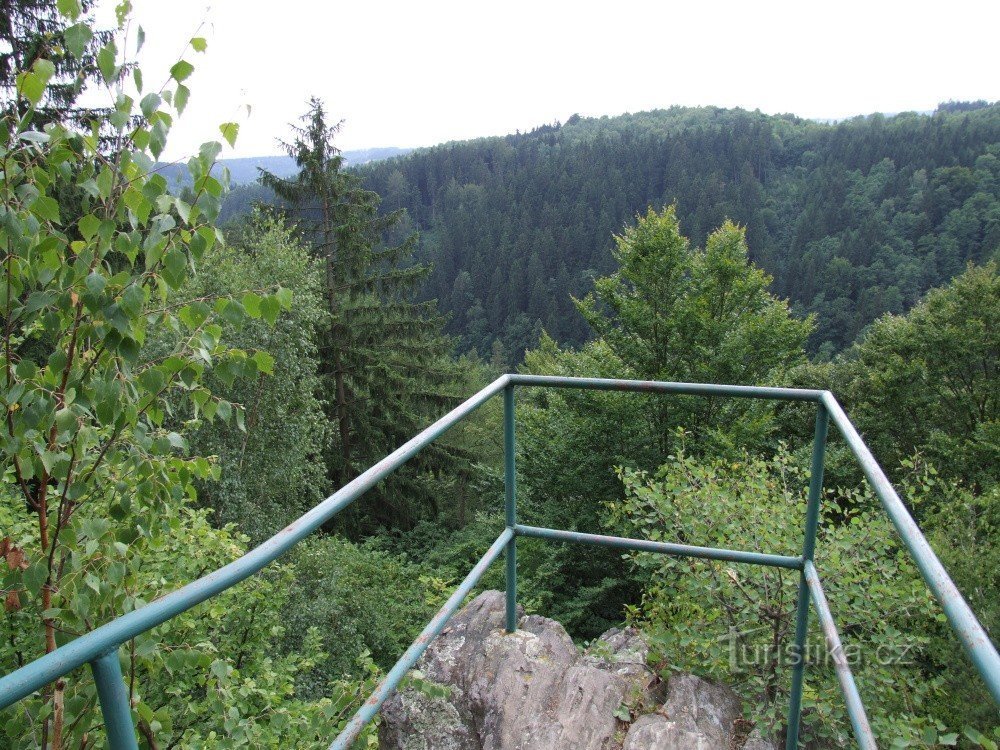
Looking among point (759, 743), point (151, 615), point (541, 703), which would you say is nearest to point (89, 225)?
point (151, 615)

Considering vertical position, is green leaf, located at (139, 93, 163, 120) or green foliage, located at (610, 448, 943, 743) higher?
green leaf, located at (139, 93, 163, 120)

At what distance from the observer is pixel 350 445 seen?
64.6ft

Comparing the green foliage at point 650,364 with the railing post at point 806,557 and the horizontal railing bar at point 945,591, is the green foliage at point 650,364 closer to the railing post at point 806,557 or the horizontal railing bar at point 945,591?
the railing post at point 806,557

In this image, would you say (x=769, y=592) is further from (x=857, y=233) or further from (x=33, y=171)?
(x=857, y=233)

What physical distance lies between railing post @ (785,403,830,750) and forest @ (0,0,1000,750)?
1.55 ft

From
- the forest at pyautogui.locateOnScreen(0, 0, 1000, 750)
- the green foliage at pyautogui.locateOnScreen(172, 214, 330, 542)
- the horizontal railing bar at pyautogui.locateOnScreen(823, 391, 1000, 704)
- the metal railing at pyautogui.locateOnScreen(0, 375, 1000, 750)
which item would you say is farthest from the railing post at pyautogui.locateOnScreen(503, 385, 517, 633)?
the green foliage at pyautogui.locateOnScreen(172, 214, 330, 542)

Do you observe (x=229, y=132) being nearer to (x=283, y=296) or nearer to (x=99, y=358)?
(x=283, y=296)

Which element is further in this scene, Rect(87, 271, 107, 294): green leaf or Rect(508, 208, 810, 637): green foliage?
Rect(508, 208, 810, 637): green foliage

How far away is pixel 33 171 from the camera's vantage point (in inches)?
69.8

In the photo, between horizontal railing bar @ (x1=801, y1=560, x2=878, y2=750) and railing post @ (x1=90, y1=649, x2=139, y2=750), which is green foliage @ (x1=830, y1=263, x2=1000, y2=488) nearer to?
horizontal railing bar @ (x1=801, y1=560, x2=878, y2=750)

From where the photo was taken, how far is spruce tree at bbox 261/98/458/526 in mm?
18797

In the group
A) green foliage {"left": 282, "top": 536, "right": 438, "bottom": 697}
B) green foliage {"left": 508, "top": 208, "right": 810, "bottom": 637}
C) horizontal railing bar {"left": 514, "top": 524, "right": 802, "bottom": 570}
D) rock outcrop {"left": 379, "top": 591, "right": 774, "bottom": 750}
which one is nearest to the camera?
horizontal railing bar {"left": 514, "top": 524, "right": 802, "bottom": 570}

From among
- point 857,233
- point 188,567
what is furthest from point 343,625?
point 857,233

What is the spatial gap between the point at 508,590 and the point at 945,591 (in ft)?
6.15
